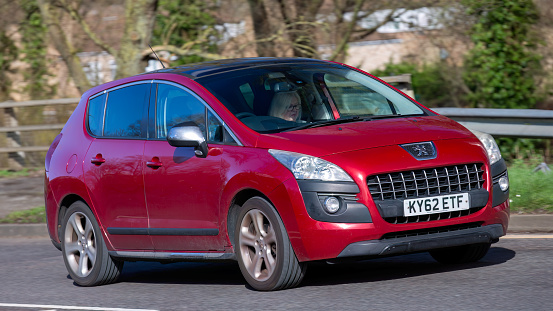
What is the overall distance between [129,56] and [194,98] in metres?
7.94

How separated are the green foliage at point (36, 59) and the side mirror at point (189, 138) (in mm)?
13641

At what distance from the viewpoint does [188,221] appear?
6648 mm

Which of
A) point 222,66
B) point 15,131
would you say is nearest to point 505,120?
point 222,66

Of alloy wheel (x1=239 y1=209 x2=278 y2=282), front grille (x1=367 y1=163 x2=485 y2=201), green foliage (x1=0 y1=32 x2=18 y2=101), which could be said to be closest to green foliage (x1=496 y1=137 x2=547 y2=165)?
front grille (x1=367 y1=163 x2=485 y2=201)

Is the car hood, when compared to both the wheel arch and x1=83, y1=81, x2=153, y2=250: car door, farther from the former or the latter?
x1=83, y1=81, x2=153, y2=250: car door

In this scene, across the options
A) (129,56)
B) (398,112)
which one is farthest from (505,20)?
(398,112)

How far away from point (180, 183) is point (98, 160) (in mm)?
1137

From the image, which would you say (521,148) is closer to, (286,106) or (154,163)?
(286,106)

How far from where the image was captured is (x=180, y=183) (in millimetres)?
6633

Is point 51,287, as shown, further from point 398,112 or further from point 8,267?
point 398,112

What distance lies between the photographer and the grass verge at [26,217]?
11508 mm

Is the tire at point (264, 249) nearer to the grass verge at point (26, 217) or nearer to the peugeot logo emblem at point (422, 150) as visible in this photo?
the peugeot logo emblem at point (422, 150)

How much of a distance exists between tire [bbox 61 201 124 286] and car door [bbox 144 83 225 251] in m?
0.75

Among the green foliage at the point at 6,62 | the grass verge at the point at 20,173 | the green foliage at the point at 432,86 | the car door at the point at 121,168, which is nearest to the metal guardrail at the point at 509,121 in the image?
the car door at the point at 121,168
